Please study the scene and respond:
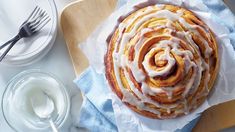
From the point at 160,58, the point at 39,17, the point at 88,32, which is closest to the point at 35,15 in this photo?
the point at 39,17

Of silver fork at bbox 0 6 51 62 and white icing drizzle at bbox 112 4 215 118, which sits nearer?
white icing drizzle at bbox 112 4 215 118

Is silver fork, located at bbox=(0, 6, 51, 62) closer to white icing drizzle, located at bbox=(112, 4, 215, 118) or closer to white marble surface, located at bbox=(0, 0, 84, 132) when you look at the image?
white marble surface, located at bbox=(0, 0, 84, 132)

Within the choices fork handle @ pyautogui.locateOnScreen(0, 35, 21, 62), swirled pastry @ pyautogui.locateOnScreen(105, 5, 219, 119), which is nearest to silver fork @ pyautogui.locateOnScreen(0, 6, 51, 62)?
fork handle @ pyautogui.locateOnScreen(0, 35, 21, 62)

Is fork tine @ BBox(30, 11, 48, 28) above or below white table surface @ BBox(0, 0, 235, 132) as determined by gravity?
above

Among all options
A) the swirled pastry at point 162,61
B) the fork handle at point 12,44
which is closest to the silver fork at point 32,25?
the fork handle at point 12,44

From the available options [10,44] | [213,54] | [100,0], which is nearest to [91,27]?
[100,0]

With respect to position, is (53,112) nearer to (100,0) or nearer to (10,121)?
(10,121)

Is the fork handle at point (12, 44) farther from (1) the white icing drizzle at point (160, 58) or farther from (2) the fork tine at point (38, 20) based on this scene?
(1) the white icing drizzle at point (160, 58)

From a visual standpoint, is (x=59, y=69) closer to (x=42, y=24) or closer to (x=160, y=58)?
(x=42, y=24)

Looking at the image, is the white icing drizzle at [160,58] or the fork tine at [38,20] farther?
the fork tine at [38,20]
